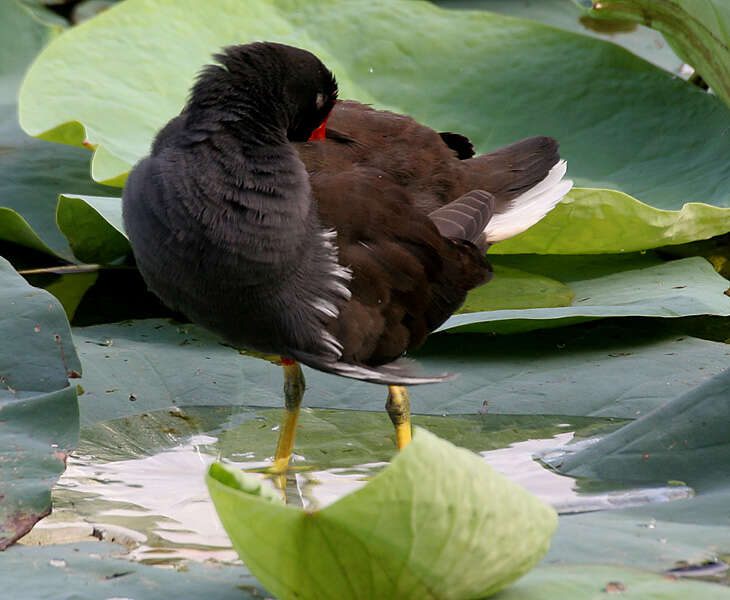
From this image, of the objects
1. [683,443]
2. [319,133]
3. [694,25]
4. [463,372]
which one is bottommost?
[463,372]

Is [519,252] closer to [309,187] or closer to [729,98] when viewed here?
[729,98]

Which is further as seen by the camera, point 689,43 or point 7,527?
point 689,43

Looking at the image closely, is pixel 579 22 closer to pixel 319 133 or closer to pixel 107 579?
pixel 319 133

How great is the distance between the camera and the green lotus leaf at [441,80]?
1908 millimetres

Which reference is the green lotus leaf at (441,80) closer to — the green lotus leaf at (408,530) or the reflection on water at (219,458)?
the reflection on water at (219,458)

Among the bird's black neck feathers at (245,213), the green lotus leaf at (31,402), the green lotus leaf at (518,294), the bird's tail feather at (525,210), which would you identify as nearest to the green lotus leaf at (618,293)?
the green lotus leaf at (518,294)

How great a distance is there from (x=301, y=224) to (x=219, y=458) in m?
0.33

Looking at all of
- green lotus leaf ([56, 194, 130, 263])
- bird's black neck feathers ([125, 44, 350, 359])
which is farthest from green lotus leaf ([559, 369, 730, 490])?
green lotus leaf ([56, 194, 130, 263])

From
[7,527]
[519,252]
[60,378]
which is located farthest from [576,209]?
[7,527]

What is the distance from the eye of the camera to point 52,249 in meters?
1.87

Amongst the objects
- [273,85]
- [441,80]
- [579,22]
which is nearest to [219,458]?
[273,85]

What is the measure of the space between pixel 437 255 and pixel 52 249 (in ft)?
2.53

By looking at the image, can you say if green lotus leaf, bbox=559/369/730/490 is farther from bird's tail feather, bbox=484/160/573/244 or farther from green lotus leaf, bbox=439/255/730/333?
bird's tail feather, bbox=484/160/573/244

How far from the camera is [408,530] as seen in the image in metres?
0.72
